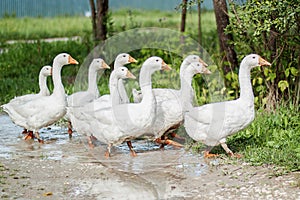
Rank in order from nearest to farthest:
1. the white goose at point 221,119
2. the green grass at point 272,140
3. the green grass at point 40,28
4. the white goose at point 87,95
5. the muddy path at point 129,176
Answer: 1. the muddy path at point 129,176
2. the green grass at point 272,140
3. the white goose at point 221,119
4. the white goose at point 87,95
5. the green grass at point 40,28

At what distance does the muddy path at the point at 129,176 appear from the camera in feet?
18.6

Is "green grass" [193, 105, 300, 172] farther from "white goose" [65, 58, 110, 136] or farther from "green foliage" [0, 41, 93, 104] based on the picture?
"green foliage" [0, 41, 93, 104]

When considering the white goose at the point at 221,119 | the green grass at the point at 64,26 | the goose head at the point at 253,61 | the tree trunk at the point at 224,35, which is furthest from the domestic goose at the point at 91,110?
the green grass at the point at 64,26

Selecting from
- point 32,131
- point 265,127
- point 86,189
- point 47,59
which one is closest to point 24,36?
point 47,59

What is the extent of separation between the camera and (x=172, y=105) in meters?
7.35

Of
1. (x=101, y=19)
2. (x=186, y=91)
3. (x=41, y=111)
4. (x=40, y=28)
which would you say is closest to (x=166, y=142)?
(x=186, y=91)

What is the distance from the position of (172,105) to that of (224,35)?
216cm

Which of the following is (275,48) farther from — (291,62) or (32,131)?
(32,131)

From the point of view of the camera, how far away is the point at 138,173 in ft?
20.9

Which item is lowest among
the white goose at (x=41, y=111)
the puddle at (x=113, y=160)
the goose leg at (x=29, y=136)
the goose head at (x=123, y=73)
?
the puddle at (x=113, y=160)

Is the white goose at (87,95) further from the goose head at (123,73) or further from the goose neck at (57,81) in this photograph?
the goose head at (123,73)

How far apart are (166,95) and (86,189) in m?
2.01

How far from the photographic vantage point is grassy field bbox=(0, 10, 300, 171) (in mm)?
6781

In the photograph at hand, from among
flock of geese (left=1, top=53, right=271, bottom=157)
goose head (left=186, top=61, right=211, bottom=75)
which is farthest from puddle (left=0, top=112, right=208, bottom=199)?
goose head (left=186, top=61, right=211, bottom=75)
